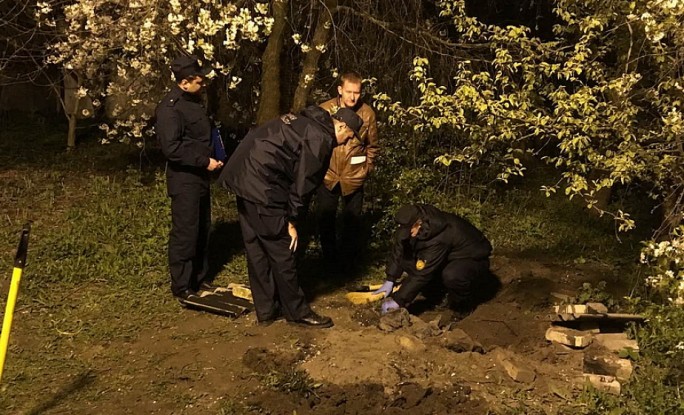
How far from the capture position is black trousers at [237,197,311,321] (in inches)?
220

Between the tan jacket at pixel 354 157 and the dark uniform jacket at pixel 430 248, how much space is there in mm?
915

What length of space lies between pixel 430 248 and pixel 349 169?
1.22 m

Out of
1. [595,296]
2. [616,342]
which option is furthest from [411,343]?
[595,296]

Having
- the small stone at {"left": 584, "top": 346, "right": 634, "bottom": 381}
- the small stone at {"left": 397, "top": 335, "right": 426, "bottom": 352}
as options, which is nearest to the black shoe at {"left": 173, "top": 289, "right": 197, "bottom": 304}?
the small stone at {"left": 397, "top": 335, "right": 426, "bottom": 352}

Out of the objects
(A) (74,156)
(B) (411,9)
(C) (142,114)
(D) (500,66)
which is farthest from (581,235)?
(A) (74,156)

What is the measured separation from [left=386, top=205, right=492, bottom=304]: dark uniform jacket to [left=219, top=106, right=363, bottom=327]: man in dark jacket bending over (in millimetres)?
827

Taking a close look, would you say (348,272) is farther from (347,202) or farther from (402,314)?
(402,314)

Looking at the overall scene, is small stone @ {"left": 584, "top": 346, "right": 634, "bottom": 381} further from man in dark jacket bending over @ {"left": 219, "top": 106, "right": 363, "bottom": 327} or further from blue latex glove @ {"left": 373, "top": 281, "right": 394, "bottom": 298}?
man in dark jacket bending over @ {"left": 219, "top": 106, "right": 363, "bottom": 327}

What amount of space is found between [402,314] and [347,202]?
1.44 metres

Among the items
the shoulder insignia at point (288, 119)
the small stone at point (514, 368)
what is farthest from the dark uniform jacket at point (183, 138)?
the small stone at point (514, 368)

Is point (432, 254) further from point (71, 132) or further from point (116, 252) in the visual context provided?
point (71, 132)

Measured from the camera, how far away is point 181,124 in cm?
588

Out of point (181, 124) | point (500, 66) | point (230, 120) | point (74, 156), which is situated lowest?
point (74, 156)

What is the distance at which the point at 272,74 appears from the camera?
881cm
